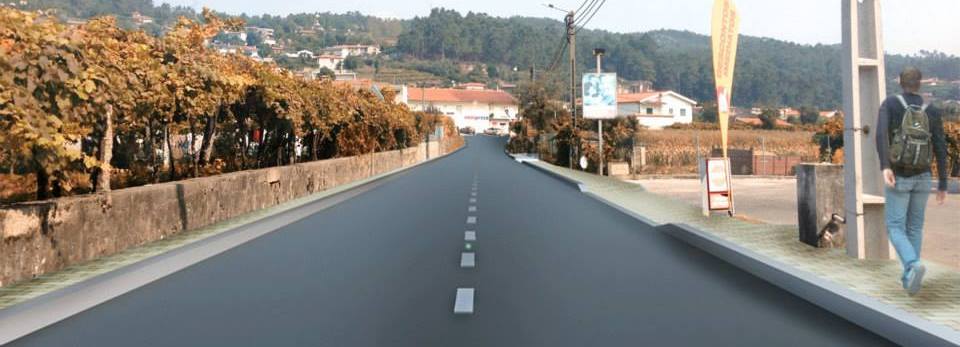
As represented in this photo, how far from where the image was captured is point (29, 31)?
888 cm

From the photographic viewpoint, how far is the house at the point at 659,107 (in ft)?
397

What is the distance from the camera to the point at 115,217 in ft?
36.2

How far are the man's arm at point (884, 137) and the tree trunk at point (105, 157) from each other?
30.2ft

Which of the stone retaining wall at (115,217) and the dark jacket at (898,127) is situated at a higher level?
the dark jacket at (898,127)

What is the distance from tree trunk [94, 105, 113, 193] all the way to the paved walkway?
28.0 feet

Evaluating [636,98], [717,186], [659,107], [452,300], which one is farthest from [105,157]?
[636,98]

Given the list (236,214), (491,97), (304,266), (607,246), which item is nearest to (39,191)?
(304,266)

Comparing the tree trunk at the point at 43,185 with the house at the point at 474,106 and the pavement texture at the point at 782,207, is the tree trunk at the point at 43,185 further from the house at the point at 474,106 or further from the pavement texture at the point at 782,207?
the house at the point at 474,106

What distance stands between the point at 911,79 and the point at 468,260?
5097 millimetres

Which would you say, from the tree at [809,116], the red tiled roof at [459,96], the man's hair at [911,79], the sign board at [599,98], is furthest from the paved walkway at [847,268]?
the red tiled roof at [459,96]

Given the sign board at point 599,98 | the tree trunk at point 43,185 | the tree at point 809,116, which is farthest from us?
the tree at point 809,116

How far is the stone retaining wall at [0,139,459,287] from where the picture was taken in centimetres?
870

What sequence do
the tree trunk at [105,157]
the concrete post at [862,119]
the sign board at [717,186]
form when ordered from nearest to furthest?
1. the concrete post at [862,119]
2. the tree trunk at [105,157]
3. the sign board at [717,186]

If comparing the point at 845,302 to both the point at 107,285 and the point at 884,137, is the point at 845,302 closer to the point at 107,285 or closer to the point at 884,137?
the point at 884,137
